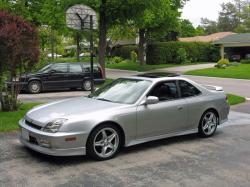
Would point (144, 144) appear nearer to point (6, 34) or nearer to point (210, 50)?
Answer: point (6, 34)

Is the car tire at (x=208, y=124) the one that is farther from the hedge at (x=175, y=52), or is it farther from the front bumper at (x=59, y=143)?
the hedge at (x=175, y=52)

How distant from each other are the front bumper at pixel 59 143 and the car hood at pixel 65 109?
0.24 meters

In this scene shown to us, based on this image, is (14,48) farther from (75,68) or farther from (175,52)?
(175,52)

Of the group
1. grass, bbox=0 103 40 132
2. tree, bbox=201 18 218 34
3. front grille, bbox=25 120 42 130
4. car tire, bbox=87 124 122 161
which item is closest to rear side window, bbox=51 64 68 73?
grass, bbox=0 103 40 132

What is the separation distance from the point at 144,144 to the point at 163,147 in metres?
0.39

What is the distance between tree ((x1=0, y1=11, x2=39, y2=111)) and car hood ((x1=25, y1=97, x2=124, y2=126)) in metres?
3.26

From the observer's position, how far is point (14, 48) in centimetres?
1007

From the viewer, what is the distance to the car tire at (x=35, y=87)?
19.4 meters

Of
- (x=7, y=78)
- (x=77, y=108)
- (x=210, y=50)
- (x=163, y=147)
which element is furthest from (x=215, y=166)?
(x=210, y=50)

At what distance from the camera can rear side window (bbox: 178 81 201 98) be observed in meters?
8.11

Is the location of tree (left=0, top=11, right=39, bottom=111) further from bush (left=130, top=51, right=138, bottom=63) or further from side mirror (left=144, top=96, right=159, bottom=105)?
bush (left=130, top=51, right=138, bottom=63)

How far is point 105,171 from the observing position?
607 centimetres

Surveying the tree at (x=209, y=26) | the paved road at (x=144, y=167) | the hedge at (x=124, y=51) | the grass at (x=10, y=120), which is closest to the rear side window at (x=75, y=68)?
the grass at (x=10, y=120)

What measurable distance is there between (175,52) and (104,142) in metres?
41.8
